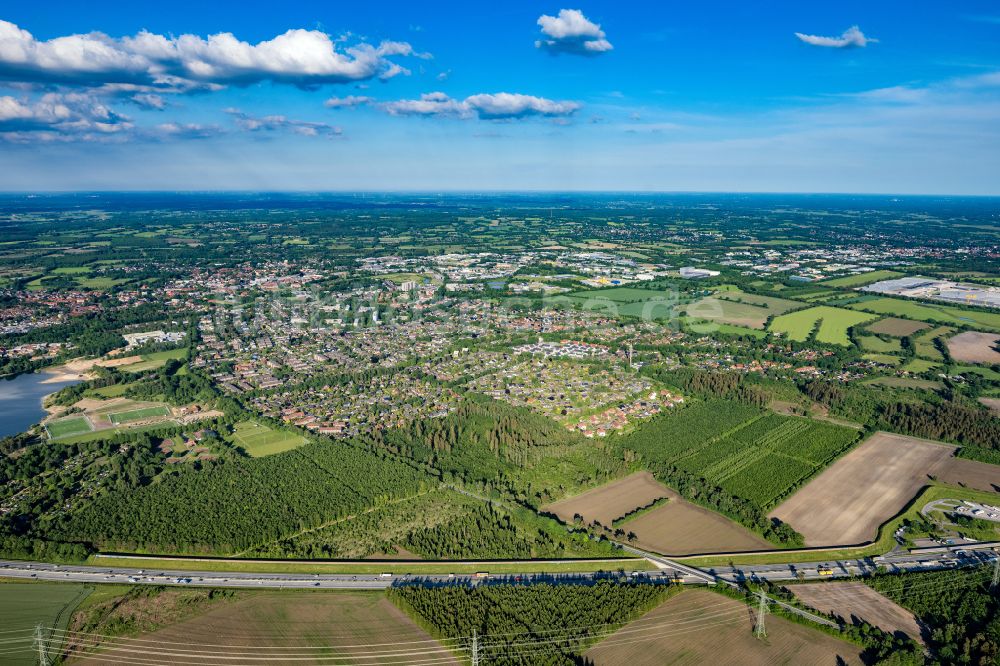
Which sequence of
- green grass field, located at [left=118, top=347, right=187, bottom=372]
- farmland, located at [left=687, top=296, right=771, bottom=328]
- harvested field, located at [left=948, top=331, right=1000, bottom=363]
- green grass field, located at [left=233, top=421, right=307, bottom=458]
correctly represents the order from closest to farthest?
1. green grass field, located at [left=233, top=421, right=307, bottom=458]
2. green grass field, located at [left=118, top=347, right=187, bottom=372]
3. harvested field, located at [left=948, top=331, right=1000, bottom=363]
4. farmland, located at [left=687, top=296, right=771, bottom=328]

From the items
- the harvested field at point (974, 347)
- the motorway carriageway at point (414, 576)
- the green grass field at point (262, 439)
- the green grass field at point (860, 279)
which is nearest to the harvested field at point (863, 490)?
the motorway carriageway at point (414, 576)

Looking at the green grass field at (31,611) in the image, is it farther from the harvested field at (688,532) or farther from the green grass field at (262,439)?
the harvested field at (688,532)

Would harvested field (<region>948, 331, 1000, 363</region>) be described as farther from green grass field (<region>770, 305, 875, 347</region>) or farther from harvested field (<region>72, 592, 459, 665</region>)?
harvested field (<region>72, 592, 459, 665</region>)

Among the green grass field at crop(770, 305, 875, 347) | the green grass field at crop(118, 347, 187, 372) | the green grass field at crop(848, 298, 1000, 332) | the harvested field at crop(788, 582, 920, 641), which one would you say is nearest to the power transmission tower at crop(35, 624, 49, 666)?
the harvested field at crop(788, 582, 920, 641)

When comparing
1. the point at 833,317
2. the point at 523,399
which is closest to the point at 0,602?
the point at 523,399

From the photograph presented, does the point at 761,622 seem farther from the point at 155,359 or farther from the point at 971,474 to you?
the point at 155,359

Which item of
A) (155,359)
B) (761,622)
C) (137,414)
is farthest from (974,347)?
(155,359)
